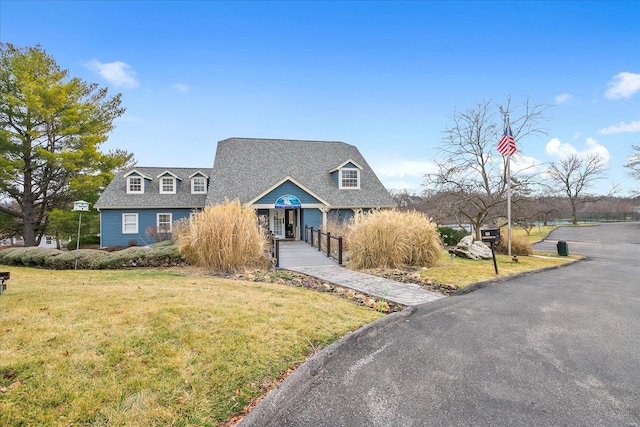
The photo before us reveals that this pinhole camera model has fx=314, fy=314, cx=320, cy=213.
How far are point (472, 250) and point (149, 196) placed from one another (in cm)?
2018

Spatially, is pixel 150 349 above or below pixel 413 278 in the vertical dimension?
above

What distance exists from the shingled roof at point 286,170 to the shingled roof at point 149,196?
2.52 metres

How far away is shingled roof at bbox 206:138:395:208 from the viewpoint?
68.3 feet

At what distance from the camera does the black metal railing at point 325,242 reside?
11.7 meters

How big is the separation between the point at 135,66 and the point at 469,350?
1624 cm

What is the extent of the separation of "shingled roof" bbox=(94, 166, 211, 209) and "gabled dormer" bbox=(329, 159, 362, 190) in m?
9.70

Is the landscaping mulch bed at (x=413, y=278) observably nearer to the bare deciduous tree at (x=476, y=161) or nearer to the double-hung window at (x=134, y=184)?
the bare deciduous tree at (x=476, y=161)

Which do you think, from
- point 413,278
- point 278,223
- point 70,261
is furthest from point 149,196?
point 413,278

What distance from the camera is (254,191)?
67.8 ft

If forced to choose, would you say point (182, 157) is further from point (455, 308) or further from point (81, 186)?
point (455, 308)

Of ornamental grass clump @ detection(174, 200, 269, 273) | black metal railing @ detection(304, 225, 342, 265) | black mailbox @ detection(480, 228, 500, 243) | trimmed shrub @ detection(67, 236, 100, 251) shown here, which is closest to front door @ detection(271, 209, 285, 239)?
black metal railing @ detection(304, 225, 342, 265)

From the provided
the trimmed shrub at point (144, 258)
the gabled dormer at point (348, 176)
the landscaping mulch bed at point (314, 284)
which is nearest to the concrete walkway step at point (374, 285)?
the landscaping mulch bed at point (314, 284)

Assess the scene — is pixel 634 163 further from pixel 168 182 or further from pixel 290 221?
pixel 168 182

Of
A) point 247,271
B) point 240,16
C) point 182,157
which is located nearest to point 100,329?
point 247,271
